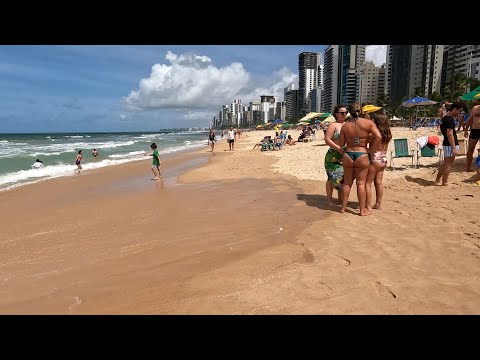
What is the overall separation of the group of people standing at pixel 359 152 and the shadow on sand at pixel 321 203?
7.2 inches

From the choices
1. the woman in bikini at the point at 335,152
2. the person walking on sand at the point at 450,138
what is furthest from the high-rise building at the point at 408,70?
the woman in bikini at the point at 335,152

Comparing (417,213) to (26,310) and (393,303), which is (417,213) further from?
(26,310)

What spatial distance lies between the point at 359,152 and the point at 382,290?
239cm

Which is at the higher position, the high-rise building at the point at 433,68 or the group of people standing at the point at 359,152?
the high-rise building at the point at 433,68

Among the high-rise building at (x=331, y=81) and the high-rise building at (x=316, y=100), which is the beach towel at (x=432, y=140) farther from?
the high-rise building at (x=316, y=100)

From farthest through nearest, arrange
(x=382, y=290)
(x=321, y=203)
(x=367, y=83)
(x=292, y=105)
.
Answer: (x=292, y=105) → (x=367, y=83) → (x=321, y=203) → (x=382, y=290)

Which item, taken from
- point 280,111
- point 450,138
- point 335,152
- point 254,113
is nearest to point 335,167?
point 335,152

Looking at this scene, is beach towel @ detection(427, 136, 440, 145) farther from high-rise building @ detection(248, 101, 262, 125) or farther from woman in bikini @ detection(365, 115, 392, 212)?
high-rise building @ detection(248, 101, 262, 125)

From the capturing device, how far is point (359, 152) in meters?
4.30

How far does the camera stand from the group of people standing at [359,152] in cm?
427

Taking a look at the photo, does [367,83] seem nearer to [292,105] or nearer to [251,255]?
A: [292,105]

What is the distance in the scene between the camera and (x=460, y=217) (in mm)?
3957
